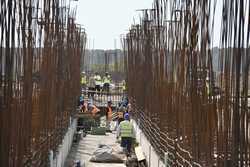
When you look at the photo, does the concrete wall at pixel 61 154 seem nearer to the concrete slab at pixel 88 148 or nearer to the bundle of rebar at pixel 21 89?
the concrete slab at pixel 88 148

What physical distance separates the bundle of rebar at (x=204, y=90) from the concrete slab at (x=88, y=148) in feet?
12.5

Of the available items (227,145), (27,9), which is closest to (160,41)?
(27,9)

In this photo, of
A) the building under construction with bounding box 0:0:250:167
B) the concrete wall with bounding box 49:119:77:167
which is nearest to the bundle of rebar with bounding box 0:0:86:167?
the building under construction with bounding box 0:0:250:167

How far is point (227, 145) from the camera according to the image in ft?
11.3

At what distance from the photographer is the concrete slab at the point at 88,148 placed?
457 inches

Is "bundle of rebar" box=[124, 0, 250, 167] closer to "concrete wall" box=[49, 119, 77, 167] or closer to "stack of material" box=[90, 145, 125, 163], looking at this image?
"concrete wall" box=[49, 119, 77, 167]

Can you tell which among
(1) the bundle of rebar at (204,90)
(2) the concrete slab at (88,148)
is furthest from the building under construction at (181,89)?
(2) the concrete slab at (88,148)

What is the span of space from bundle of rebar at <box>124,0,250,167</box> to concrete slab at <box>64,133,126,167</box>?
382cm

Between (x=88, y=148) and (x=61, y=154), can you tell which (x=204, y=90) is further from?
(x=88, y=148)

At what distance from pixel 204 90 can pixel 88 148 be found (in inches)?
398

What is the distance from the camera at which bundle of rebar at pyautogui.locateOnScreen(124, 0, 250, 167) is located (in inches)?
127

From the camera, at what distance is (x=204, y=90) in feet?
14.2

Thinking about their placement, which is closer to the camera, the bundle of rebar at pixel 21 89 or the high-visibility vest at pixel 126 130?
the bundle of rebar at pixel 21 89

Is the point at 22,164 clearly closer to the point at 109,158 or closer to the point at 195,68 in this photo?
the point at 195,68
